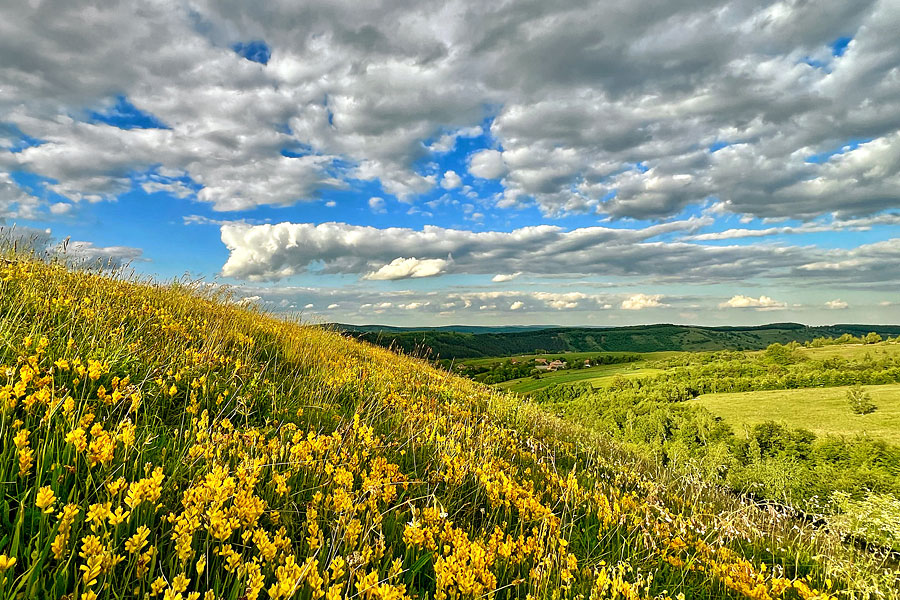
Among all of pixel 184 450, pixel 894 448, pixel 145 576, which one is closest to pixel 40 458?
pixel 184 450

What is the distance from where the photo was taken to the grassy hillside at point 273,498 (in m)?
2.08

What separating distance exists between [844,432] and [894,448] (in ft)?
5.82

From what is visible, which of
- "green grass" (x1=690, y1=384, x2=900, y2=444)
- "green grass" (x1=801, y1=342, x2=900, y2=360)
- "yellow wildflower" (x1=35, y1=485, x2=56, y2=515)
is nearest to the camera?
"yellow wildflower" (x1=35, y1=485, x2=56, y2=515)

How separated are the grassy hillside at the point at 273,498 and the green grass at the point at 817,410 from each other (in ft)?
46.3

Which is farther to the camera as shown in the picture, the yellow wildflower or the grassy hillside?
the grassy hillside

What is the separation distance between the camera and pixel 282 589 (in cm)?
183

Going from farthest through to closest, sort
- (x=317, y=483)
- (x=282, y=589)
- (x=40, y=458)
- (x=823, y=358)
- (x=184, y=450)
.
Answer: (x=823, y=358)
(x=317, y=483)
(x=184, y=450)
(x=40, y=458)
(x=282, y=589)

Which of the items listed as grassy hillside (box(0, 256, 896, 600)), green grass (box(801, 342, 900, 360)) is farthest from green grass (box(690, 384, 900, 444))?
grassy hillside (box(0, 256, 896, 600))

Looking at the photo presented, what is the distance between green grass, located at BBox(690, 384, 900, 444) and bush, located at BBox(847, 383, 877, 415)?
0.65ft

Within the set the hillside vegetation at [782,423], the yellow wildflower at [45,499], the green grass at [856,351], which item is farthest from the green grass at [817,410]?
the yellow wildflower at [45,499]

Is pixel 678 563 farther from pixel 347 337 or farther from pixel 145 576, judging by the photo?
pixel 347 337

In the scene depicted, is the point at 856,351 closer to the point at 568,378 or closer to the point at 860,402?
the point at 860,402

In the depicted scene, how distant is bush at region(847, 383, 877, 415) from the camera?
16250mm

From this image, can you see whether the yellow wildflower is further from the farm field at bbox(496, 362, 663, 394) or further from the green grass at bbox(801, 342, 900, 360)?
the farm field at bbox(496, 362, 663, 394)
